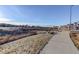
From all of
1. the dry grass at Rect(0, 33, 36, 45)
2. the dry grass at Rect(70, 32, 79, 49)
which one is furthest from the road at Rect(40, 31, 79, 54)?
the dry grass at Rect(0, 33, 36, 45)

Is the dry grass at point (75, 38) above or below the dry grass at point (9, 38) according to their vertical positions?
below

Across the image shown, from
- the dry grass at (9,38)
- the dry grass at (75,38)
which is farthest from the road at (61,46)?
the dry grass at (9,38)

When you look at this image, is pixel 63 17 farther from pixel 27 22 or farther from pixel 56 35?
pixel 27 22

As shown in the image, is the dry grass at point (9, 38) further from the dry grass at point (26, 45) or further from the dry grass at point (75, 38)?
the dry grass at point (75, 38)

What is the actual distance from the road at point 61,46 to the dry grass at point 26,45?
0.07 metres

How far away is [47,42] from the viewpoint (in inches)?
83.0

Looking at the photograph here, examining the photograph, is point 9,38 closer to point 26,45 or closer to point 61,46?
point 26,45

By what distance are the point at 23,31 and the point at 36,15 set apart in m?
0.24

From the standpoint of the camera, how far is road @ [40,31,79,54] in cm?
204

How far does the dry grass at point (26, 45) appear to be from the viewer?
2047 mm

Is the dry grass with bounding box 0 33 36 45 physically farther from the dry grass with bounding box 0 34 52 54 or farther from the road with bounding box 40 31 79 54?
the road with bounding box 40 31 79 54

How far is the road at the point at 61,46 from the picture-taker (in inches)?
80.2
